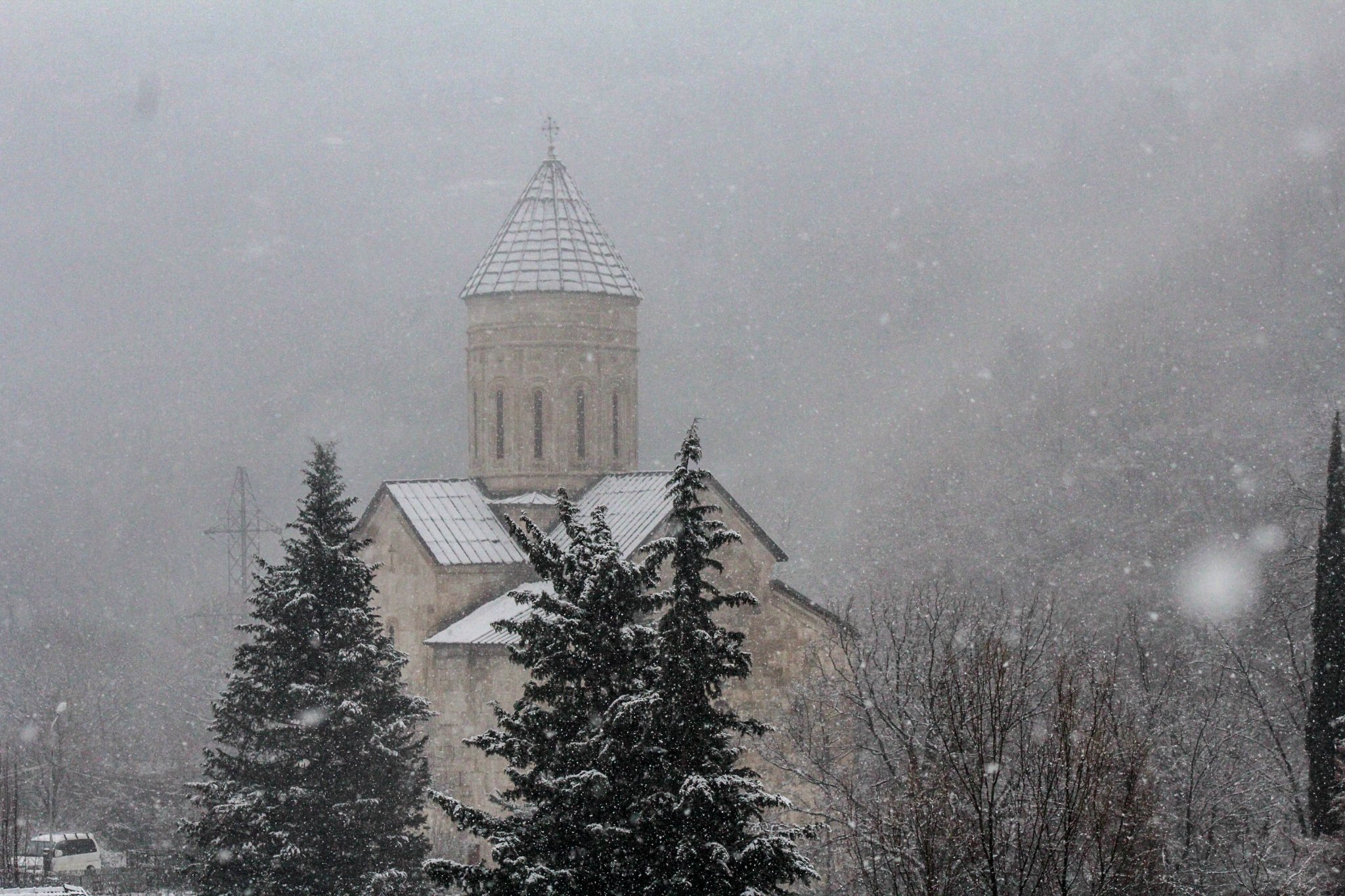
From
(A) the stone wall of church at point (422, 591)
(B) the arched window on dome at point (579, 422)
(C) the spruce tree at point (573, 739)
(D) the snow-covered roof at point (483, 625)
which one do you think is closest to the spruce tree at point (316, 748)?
(D) the snow-covered roof at point (483, 625)

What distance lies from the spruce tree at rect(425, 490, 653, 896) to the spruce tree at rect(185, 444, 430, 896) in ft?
15.0

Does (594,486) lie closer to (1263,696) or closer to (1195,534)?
(1263,696)

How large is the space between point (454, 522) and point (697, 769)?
491 inches

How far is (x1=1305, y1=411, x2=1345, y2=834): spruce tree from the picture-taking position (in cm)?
1495

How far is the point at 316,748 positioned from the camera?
13.2 m

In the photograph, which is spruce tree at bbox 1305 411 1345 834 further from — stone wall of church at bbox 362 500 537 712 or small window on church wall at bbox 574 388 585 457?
small window on church wall at bbox 574 388 585 457

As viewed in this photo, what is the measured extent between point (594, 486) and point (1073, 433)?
109ft

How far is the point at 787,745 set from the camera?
17531 millimetres

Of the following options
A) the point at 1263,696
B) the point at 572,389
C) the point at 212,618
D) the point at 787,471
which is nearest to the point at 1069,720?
the point at 572,389

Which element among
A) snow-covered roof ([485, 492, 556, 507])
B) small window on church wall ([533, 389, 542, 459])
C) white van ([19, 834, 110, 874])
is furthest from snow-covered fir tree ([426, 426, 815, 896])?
white van ([19, 834, 110, 874])

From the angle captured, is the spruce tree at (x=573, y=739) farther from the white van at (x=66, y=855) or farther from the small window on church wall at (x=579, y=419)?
the white van at (x=66, y=855)

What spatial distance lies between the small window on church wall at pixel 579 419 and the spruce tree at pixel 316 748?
7783 mm

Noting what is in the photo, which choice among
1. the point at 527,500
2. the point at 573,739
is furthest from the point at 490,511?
the point at 573,739

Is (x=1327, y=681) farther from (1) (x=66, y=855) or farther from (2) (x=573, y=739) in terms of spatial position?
(1) (x=66, y=855)
